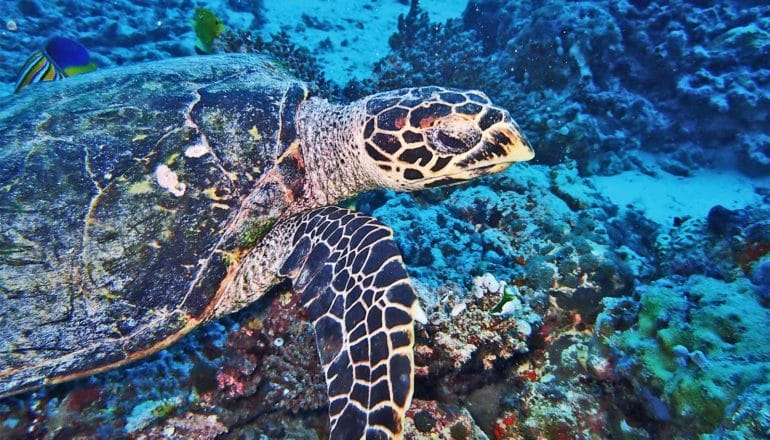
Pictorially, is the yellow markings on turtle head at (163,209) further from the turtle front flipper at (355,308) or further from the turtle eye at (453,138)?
the turtle eye at (453,138)

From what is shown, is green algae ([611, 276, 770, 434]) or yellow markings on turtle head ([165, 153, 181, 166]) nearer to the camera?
green algae ([611, 276, 770, 434])

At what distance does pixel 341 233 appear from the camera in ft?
6.53

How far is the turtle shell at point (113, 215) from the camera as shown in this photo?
172cm

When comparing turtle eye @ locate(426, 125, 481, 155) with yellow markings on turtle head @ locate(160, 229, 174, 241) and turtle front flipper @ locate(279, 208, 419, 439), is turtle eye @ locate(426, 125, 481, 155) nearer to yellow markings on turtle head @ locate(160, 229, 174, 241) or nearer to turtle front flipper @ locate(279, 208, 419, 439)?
turtle front flipper @ locate(279, 208, 419, 439)

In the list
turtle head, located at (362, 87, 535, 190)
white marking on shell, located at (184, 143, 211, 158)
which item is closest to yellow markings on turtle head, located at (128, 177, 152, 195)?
white marking on shell, located at (184, 143, 211, 158)

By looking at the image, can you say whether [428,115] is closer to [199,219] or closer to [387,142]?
[387,142]

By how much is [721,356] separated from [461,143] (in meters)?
1.63

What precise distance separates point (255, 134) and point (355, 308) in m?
1.15

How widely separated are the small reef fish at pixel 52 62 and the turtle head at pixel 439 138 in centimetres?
367

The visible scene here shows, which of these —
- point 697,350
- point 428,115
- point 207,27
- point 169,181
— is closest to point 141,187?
point 169,181

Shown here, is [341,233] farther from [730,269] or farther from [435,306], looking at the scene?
[730,269]

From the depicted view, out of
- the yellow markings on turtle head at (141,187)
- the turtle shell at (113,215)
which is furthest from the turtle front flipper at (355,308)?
the yellow markings on turtle head at (141,187)

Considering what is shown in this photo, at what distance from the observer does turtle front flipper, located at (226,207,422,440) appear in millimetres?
1434

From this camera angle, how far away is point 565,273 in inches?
105
